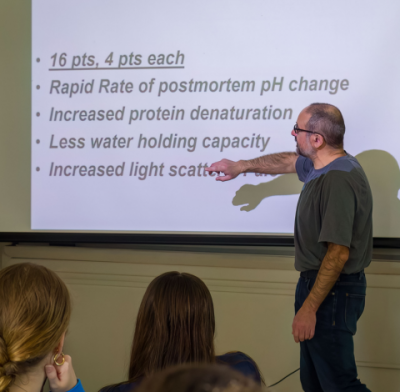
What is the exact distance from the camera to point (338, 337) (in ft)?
Result: 6.12

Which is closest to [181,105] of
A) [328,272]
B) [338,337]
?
[328,272]

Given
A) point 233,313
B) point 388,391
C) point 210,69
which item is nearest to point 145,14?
point 210,69

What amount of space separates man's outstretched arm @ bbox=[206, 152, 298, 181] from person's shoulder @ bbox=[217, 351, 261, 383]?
1.21 meters

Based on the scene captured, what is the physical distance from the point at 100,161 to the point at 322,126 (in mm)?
1263

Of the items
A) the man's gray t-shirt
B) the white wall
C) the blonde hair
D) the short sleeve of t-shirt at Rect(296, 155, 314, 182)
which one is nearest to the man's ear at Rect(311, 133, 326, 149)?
the man's gray t-shirt

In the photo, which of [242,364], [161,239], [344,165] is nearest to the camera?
[242,364]

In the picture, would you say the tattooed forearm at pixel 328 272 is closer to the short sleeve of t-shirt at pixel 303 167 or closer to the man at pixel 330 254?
the man at pixel 330 254

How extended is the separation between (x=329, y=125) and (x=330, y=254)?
553 millimetres

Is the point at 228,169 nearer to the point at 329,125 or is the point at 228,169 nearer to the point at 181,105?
the point at 181,105

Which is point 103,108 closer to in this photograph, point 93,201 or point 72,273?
point 93,201

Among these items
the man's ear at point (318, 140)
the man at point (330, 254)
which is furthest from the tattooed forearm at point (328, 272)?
the man's ear at point (318, 140)

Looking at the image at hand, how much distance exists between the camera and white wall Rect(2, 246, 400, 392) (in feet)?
8.11

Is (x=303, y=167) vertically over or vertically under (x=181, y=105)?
under

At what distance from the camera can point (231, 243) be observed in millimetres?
2475
